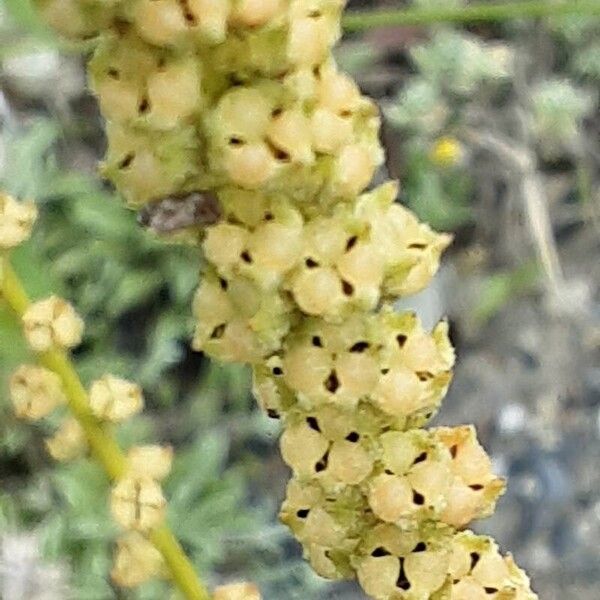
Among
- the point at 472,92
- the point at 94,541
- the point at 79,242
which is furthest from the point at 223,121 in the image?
the point at 472,92

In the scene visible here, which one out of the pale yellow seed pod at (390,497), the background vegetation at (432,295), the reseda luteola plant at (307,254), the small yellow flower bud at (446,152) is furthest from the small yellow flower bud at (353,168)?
the small yellow flower bud at (446,152)

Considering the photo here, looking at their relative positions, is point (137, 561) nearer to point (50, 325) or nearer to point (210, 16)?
point (50, 325)

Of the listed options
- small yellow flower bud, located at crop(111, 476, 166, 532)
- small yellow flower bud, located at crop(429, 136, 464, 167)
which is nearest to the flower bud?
small yellow flower bud, located at crop(111, 476, 166, 532)

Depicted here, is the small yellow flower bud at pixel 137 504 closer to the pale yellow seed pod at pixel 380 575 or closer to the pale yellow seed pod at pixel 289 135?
the pale yellow seed pod at pixel 380 575

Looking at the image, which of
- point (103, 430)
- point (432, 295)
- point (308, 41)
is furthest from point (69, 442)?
point (432, 295)

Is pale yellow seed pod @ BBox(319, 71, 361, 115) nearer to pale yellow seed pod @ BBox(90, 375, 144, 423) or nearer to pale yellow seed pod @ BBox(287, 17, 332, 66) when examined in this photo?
pale yellow seed pod @ BBox(287, 17, 332, 66)

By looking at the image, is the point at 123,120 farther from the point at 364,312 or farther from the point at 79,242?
the point at 79,242
